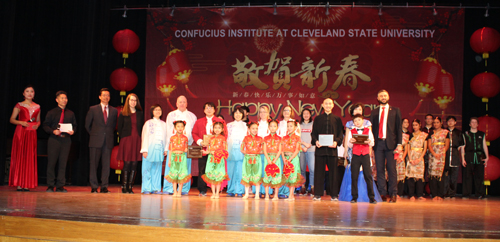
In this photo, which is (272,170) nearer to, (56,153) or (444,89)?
(56,153)

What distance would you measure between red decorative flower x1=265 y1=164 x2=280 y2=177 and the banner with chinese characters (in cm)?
213

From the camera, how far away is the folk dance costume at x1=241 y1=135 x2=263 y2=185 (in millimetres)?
6051

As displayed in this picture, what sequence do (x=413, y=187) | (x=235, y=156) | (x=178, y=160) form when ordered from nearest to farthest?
1. (x=178, y=160)
2. (x=235, y=156)
3. (x=413, y=187)

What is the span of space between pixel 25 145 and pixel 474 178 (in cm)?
739

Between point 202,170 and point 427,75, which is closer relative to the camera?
point 202,170

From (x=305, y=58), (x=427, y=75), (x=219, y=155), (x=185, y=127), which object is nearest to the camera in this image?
(x=219, y=155)

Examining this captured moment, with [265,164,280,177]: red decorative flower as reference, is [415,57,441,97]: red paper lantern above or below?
above

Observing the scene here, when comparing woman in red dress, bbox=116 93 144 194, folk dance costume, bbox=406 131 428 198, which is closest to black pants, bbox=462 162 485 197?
folk dance costume, bbox=406 131 428 198

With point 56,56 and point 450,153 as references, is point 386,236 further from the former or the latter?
Answer: point 56,56

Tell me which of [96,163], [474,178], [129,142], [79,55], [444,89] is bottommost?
[474,178]

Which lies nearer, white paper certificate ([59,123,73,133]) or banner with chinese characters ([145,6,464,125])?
white paper certificate ([59,123,73,133])

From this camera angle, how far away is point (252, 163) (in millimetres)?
6074

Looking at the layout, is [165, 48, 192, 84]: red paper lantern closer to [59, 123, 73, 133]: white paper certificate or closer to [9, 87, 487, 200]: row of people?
[9, 87, 487, 200]: row of people

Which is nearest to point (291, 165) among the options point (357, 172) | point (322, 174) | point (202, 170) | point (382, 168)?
point (322, 174)
